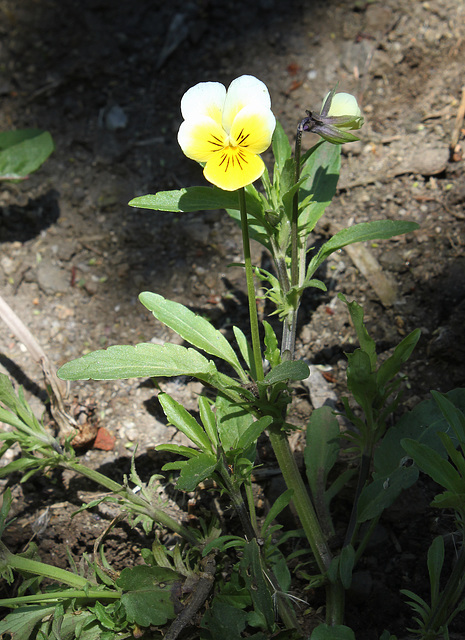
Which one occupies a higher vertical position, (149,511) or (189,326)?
(189,326)

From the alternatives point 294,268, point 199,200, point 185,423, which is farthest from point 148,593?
point 199,200

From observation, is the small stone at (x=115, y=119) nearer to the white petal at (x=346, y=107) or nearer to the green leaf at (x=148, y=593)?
the white petal at (x=346, y=107)

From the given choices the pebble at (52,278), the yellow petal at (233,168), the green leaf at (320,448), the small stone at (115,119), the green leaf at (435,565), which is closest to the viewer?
the yellow petal at (233,168)

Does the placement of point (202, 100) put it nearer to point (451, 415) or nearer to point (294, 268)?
point (294, 268)

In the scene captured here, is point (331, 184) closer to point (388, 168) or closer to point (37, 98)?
point (388, 168)

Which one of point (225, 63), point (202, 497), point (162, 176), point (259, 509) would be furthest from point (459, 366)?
point (225, 63)

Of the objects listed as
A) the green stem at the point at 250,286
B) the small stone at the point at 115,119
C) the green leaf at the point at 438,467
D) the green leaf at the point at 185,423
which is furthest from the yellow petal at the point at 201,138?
the small stone at the point at 115,119
